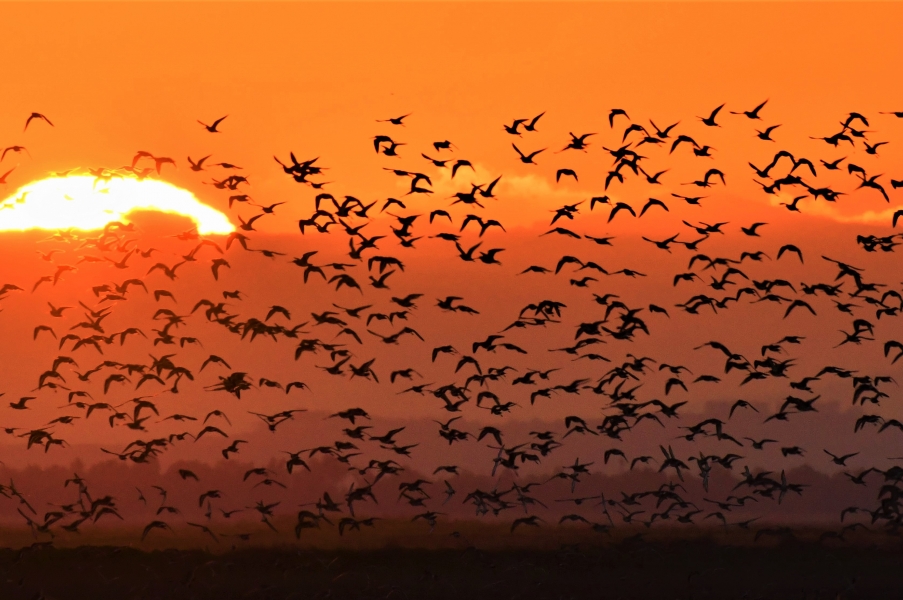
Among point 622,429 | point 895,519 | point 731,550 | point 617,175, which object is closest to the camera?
point 617,175

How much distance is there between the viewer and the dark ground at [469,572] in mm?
39062

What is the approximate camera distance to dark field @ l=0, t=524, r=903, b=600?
39.2m

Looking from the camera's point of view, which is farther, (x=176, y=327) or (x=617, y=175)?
(x=176, y=327)

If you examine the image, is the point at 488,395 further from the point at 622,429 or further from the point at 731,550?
the point at 731,550

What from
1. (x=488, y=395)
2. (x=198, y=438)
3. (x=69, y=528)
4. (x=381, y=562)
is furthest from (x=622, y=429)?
(x=69, y=528)

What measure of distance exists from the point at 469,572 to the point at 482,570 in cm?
64

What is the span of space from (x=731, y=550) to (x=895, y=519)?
8.63 m

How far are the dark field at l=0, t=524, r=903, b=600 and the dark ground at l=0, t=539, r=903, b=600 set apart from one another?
7 cm

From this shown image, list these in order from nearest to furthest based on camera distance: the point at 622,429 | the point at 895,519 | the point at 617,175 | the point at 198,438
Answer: the point at 617,175
the point at 198,438
the point at 622,429
the point at 895,519

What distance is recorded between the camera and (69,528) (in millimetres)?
41750

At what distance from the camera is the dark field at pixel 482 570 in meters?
39.2

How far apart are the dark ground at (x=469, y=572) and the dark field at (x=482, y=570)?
7 cm

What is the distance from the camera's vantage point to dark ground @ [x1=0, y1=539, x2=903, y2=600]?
39062 mm

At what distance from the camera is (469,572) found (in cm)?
4381
